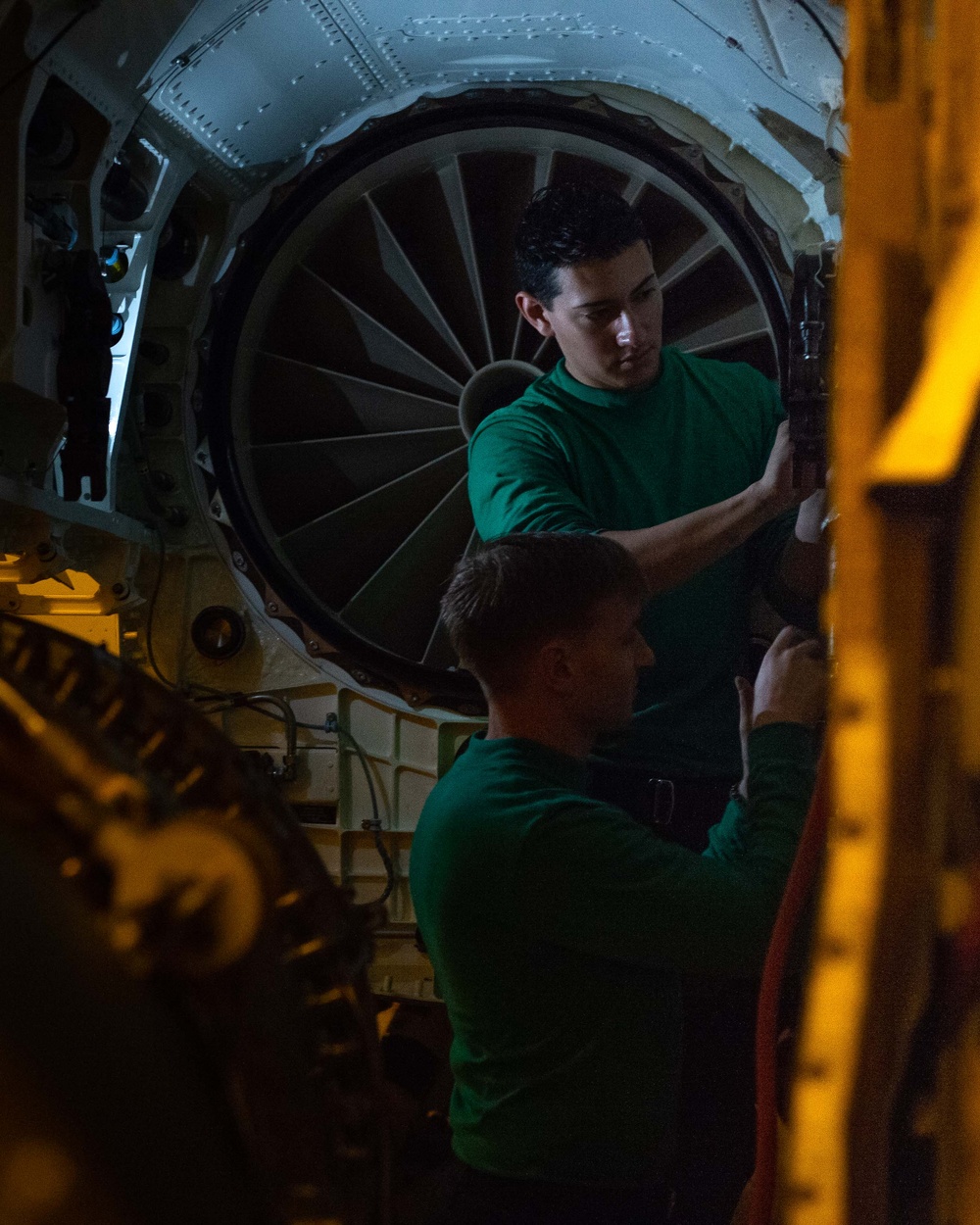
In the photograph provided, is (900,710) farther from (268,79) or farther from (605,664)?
(268,79)

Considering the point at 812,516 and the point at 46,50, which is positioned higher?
the point at 46,50

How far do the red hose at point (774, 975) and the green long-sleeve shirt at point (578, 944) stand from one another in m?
0.18

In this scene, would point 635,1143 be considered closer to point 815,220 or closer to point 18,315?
point 18,315

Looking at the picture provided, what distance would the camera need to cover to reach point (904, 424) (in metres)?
0.71

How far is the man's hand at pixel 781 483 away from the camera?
1.54m

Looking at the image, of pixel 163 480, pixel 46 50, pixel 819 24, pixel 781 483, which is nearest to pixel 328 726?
pixel 163 480

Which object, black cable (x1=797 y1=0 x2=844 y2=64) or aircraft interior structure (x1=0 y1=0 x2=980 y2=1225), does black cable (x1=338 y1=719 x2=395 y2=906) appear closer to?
aircraft interior structure (x1=0 y1=0 x2=980 y2=1225)

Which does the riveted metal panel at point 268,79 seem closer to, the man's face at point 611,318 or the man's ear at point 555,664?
the man's face at point 611,318

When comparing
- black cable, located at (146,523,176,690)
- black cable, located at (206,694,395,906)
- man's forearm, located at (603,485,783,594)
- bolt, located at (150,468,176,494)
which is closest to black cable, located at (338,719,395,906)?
black cable, located at (206,694,395,906)

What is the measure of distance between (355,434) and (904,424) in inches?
73.1

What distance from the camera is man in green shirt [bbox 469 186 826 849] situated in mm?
1619

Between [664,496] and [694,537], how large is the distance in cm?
14

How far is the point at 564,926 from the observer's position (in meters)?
1.16

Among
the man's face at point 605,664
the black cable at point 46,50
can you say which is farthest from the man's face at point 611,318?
the black cable at point 46,50
